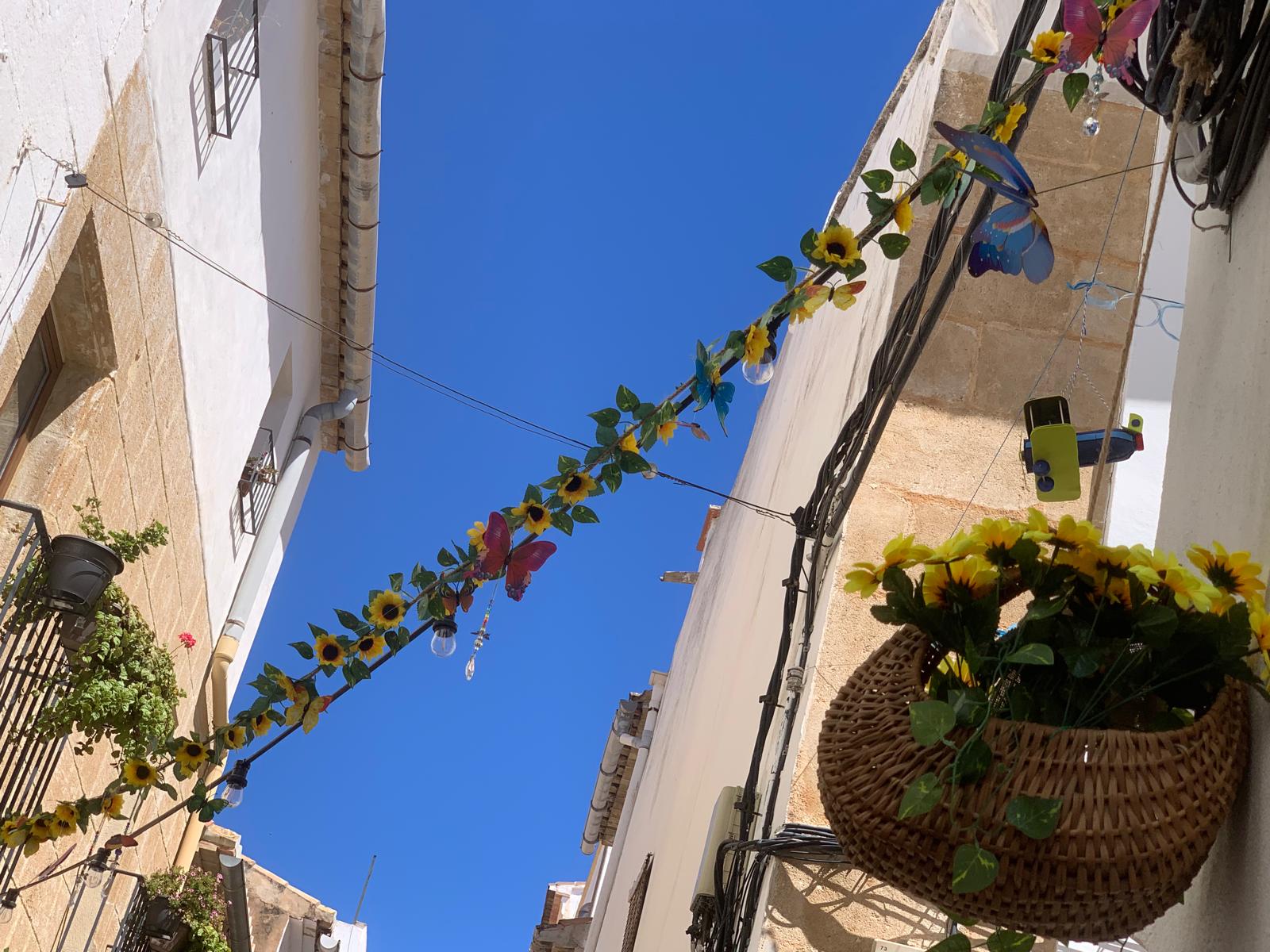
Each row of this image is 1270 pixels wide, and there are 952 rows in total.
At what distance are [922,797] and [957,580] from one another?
0.29 meters

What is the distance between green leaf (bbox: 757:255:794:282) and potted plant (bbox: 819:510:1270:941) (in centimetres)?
79

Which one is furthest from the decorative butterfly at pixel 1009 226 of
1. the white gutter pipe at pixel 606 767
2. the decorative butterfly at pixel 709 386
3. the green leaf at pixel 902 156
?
the white gutter pipe at pixel 606 767

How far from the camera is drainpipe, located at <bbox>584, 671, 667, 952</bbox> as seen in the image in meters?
10.4

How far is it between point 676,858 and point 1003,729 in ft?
12.8

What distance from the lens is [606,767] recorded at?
45.9 ft

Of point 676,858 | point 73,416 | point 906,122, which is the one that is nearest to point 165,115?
point 73,416

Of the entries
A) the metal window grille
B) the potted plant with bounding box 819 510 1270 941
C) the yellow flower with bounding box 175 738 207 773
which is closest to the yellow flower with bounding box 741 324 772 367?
the potted plant with bounding box 819 510 1270 941

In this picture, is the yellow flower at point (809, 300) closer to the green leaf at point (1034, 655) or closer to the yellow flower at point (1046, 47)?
the yellow flower at point (1046, 47)

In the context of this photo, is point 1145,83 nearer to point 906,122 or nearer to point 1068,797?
point 1068,797

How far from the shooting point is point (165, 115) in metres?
5.98

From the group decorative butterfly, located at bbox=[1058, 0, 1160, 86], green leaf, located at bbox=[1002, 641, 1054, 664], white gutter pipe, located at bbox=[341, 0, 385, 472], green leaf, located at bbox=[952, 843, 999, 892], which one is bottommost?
green leaf, located at bbox=[952, 843, 999, 892]

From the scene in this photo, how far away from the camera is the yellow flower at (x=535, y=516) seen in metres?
→ 2.84

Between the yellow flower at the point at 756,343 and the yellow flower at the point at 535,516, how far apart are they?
0.66 metres

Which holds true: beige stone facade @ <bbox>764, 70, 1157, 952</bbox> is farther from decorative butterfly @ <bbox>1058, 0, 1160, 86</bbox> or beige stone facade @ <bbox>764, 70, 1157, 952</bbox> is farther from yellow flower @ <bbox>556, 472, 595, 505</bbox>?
decorative butterfly @ <bbox>1058, 0, 1160, 86</bbox>
